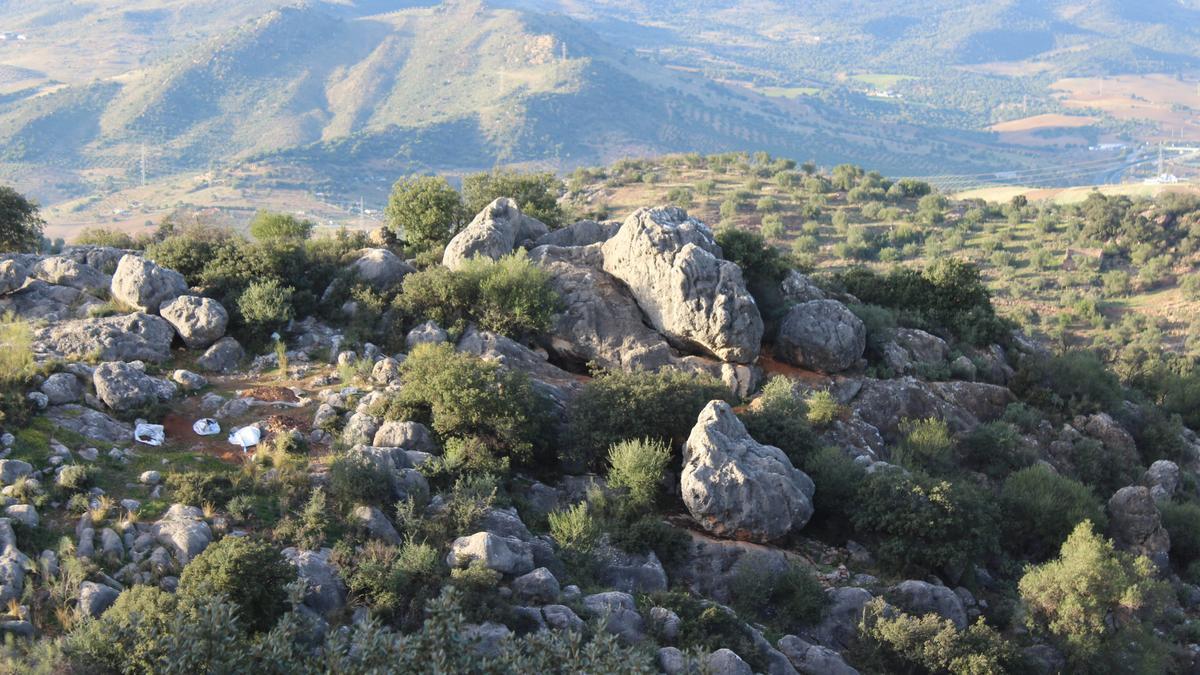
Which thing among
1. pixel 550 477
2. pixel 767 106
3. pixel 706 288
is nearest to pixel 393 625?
pixel 550 477

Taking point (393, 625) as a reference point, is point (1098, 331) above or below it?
below

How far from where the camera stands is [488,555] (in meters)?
13.3

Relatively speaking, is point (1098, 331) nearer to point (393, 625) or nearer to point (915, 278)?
point (915, 278)

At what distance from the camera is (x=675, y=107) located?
569 feet

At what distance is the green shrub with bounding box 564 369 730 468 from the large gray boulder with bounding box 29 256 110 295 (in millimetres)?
11860

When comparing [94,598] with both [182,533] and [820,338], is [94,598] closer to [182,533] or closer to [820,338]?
[182,533]

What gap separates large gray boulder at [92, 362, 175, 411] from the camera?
55.1 feet

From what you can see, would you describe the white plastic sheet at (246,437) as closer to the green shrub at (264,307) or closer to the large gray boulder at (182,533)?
the large gray boulder at (182,533)

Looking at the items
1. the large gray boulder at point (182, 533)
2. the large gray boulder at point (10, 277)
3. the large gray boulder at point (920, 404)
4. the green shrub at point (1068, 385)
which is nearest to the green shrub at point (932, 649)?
the large gray boulder at point (920, 404)

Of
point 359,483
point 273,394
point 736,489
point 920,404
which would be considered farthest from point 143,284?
point 920,404

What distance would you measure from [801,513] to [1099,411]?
13.0 meters

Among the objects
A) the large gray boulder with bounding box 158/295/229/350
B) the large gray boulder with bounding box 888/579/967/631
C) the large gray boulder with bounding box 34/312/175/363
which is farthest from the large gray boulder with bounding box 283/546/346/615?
the large gray boulder with bounding box 888/579/967/631

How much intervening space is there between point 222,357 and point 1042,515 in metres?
16.8

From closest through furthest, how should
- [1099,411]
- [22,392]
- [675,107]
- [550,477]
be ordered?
1. [22,392]
2. [550,477]
3. [1099,411]
4. [675,107]
